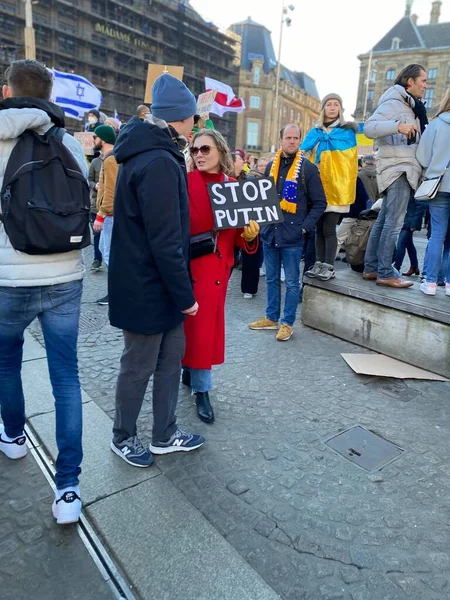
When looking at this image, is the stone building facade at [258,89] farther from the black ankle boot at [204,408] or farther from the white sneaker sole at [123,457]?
the white sneaker sole at [123,457]

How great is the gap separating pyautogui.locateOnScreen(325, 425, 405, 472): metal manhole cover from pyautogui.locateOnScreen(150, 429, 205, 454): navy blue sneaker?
85 centimetres

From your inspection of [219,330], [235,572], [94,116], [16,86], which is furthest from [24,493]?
[94,116]

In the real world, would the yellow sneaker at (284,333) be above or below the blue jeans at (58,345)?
below

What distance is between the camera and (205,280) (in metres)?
3.08

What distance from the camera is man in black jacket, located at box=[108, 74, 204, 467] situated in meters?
2.22

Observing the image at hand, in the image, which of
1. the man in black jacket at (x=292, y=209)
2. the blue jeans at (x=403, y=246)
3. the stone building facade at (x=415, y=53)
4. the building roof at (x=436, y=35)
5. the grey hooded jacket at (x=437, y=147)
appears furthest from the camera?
the building roof at (x=436, y=35)

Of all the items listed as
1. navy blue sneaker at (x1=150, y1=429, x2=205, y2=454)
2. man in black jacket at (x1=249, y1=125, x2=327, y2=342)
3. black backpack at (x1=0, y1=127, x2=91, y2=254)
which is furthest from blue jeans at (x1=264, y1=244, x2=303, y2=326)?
black backpack at (x1=0, y1=127, x2=91, y2=254)

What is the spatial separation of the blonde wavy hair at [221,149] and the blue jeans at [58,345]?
1326mm

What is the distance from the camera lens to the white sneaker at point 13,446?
8.79ft

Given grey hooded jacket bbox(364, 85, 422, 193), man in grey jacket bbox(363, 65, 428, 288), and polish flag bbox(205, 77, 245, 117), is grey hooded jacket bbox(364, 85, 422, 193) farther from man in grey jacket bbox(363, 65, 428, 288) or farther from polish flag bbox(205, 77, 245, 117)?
polish flag bbox(205, 77, 245, 117)

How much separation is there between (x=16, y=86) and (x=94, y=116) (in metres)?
7.25

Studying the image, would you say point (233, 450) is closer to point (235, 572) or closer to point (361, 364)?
point (235, 572)

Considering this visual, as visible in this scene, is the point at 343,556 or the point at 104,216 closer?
the point at 343,556

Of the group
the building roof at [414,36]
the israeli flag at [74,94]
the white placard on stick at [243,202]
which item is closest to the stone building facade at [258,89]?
the building roof at [414,36]
